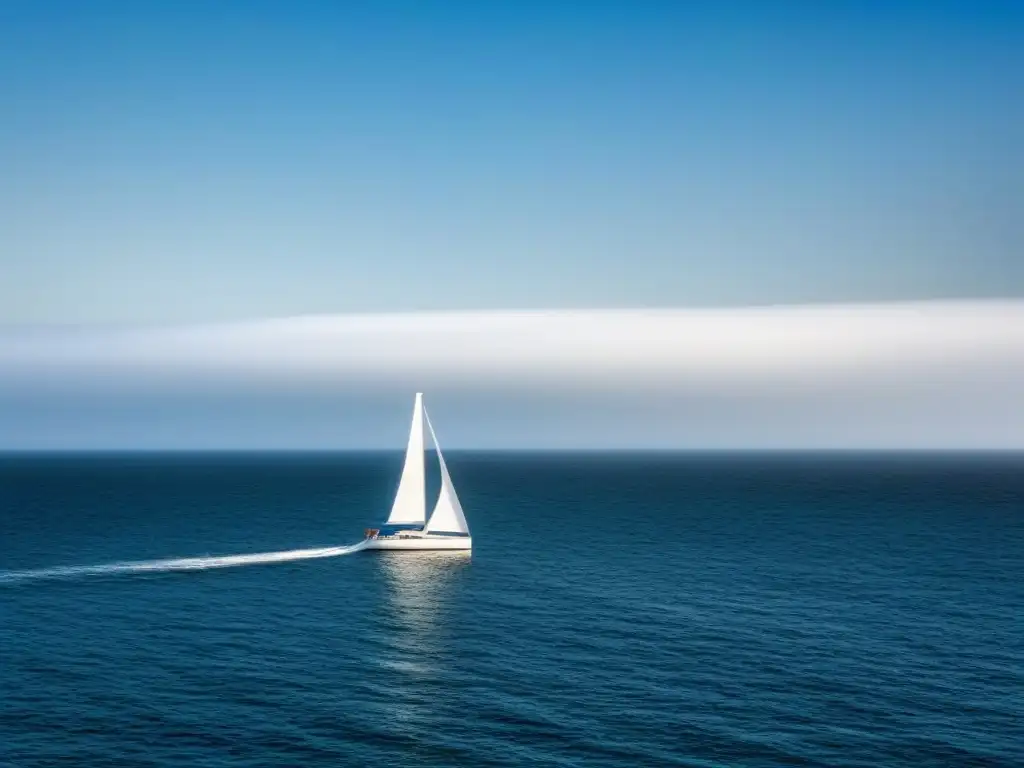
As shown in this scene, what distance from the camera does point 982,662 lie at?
7088cm

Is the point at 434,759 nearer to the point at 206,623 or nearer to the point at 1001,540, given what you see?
the point at 206,623

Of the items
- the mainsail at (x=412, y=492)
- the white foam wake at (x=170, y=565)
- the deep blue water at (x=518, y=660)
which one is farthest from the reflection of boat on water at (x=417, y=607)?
the white foam wake at (x=170, y=565)

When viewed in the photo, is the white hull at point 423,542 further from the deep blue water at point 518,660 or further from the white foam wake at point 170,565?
the white foam wake at point 170,565

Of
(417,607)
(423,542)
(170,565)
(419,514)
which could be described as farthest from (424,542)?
(170,565)

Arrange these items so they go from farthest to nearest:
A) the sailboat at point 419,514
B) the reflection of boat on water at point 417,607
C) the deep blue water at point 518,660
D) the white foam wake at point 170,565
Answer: the sailboat at point 419,514, the white foam wake at point 170,565, the reflection of boat on water at point 417,607, the deep blue water at point 518,660

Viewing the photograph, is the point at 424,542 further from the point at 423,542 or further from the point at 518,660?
the point at 518,660

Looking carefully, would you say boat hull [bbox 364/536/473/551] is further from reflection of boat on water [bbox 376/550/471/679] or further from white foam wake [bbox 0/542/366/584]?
white foam wake [bbox 0/542/366/584]

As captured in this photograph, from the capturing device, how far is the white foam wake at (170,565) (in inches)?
4144

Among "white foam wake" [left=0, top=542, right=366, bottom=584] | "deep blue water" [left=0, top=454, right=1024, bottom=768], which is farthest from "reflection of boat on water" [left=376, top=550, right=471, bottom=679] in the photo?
"white foam wake" [left=0, top=542, right=366, bottom=584]

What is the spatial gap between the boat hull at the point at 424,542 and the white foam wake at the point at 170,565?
2622mm

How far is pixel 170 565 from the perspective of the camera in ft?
372

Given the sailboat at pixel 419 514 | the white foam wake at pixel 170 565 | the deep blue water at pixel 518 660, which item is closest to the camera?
the deep blue water at pixel 518 660

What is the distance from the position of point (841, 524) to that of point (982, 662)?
11114 centimetres

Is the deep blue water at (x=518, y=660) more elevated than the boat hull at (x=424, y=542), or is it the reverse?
the boat hull at (x=424, y=542)
